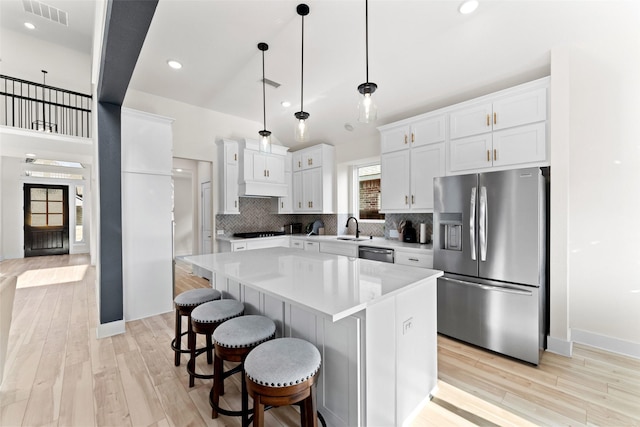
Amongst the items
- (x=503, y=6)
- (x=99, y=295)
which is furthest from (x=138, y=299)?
(x=503, y=6)

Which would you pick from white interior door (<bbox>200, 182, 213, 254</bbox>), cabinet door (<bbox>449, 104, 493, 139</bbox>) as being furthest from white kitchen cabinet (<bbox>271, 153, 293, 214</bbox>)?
cabinet door (<bbox>449, 104, 493, 139</bbox>)

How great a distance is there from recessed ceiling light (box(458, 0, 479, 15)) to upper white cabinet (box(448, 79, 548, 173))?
2.93 feet

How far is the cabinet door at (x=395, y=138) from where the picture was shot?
143 inches

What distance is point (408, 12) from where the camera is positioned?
2506 millimetres

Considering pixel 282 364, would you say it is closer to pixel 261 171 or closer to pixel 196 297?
pixel 196 297

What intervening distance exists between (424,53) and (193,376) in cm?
381

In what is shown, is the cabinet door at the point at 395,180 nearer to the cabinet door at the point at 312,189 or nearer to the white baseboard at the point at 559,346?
the cabinet door at the point at 312,189

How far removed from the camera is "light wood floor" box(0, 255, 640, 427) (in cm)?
175

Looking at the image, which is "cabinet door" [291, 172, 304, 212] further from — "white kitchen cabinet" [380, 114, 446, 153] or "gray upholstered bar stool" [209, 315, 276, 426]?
"gray upholstered bar stool" [209, 315, 276, 426]

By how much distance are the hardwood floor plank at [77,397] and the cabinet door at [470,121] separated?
4116mm

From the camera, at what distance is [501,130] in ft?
9.31

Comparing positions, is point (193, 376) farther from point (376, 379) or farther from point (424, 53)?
point (424, 53)

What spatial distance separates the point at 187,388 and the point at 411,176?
3290mm

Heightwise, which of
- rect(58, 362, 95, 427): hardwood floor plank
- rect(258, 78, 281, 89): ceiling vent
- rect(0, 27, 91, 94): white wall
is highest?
rect(0, 27, 91, 94): white wall
